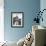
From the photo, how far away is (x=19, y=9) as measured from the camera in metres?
5.71

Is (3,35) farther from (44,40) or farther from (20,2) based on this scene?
(44,40)

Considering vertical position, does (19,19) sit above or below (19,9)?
below

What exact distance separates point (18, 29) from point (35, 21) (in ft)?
2.57

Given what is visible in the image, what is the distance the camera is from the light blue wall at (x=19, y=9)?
5691 millimetres

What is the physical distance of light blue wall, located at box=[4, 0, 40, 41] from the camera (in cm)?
569

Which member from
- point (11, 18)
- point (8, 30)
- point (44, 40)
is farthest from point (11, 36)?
point (44, 40)

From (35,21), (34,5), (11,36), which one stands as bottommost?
(11,36)

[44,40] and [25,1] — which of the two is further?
[25,1]

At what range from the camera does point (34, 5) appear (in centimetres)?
572

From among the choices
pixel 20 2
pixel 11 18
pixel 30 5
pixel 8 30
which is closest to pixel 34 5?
pixel 30 5

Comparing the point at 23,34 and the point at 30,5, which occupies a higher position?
the point at 30,5

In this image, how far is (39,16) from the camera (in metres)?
Result: 5.66

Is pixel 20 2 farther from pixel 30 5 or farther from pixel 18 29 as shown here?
pixel 18 29

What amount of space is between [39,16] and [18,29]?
1.02 metres
